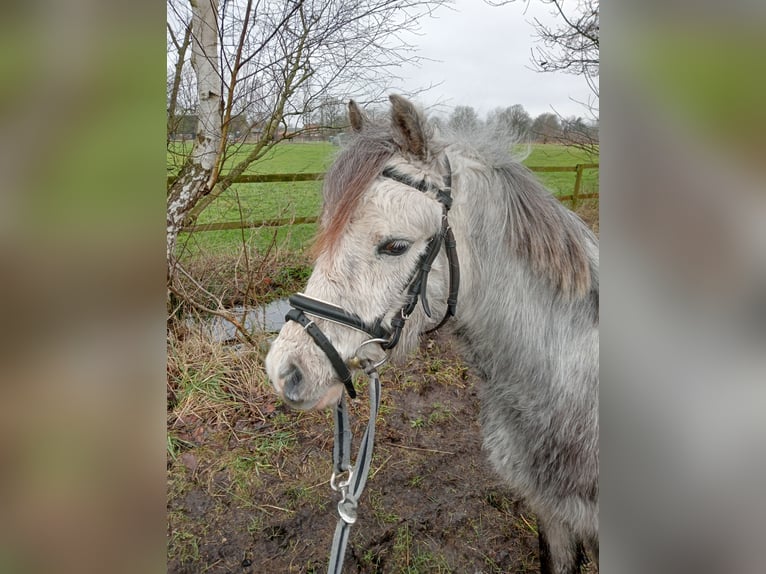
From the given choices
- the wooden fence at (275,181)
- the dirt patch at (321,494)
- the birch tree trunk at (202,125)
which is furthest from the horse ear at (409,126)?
the wooden fence at (275,181)

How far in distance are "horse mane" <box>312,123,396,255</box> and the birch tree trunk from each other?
6.02 ft

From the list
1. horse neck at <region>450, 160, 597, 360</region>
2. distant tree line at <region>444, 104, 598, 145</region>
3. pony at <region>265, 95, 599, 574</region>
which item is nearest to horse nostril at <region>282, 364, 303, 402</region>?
pony at <region>265, 95, 599, 574</region>

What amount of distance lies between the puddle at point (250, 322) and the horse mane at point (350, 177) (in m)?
2.67

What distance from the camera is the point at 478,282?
1.82 meters

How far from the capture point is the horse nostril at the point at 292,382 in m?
1.58

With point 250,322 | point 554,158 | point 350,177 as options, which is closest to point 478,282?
point 350,177

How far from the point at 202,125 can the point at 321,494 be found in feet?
9.45

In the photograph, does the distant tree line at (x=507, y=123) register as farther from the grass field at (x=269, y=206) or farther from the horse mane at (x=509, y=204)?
the grass field at (x=269, y=206)

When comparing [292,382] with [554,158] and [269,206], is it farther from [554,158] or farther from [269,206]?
[269,206]

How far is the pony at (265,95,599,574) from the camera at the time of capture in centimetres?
163

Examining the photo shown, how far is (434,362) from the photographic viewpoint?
4.63 metres

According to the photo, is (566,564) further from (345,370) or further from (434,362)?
(434,362)
